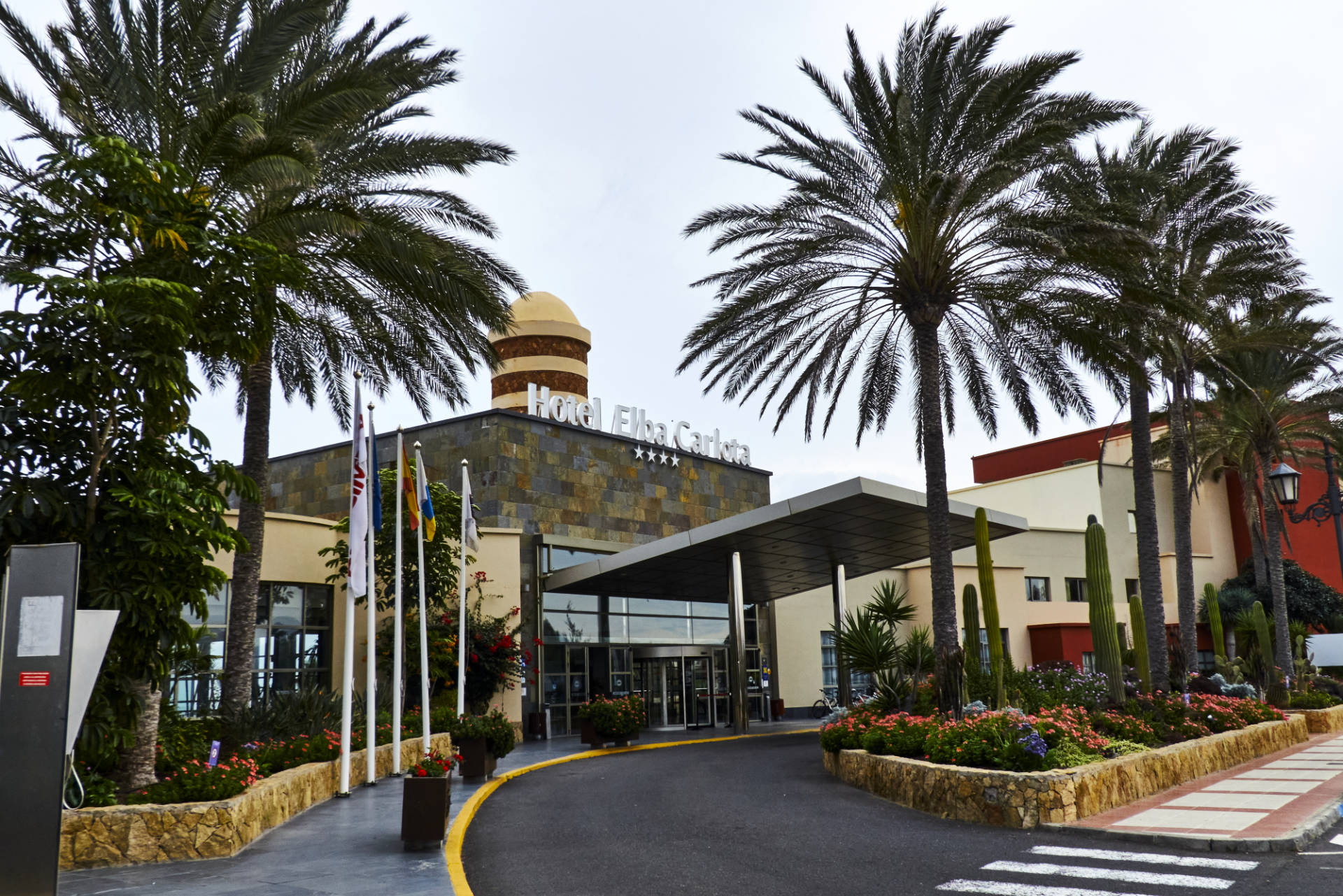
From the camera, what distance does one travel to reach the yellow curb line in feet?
29.4

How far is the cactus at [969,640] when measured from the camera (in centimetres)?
1705

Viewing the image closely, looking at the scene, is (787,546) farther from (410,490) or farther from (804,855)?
(804,855)

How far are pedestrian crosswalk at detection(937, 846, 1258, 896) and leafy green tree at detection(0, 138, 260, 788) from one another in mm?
8118

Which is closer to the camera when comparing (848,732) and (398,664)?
(398,664)

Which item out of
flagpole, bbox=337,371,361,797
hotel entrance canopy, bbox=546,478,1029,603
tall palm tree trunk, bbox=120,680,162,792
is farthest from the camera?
hotel entrance canopy, bbox=546,478,1029,603

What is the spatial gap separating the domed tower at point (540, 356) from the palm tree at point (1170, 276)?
18.5 m

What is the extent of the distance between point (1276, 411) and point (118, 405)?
108 ft

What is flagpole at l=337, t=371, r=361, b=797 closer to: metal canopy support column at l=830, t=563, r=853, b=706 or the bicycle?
metal canopy support column at l=830, t=563, r=853, b=706

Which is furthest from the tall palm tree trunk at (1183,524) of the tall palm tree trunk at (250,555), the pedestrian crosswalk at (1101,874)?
the tall palm tree trunk at (250,555)

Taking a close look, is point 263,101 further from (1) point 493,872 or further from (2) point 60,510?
(1) point 493,872

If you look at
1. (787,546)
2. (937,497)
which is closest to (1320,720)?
(787,546)

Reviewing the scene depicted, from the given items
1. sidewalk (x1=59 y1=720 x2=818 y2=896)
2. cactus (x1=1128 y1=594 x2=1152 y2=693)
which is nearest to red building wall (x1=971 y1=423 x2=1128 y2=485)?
cactus (x1=1128 y1=594 x2=1152 y2=693)

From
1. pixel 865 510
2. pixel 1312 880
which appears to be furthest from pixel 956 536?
pixel 1312 880

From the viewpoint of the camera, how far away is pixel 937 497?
17547mm
